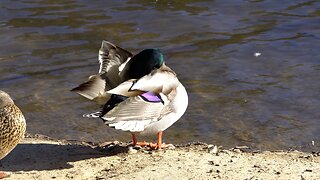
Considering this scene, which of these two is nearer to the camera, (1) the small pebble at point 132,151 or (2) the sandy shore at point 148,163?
(2) the sandy shore at point 148,163

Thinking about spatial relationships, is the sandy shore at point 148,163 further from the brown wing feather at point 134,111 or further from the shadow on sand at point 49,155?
the brown wing feather at point 134,111

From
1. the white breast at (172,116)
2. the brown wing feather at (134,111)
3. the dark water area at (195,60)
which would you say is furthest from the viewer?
the dark water area at (195,60)

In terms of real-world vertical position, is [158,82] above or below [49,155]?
above

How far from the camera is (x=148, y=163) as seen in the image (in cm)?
555

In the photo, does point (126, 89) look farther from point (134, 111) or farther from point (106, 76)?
point (106, 76)

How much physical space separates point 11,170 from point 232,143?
202 centimetres

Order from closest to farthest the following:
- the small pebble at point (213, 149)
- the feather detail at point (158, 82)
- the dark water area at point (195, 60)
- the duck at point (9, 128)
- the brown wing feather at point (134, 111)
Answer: the duck at point (9, 128) < the brown wing feather at point (134, 111) < the feather detail at point (158, 82) < the small pebble at point (213, 149) < the dark water area at point (195, 60)

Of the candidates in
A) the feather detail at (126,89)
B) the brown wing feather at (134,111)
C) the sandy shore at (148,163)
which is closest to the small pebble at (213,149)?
the sandy shore at (148,163)

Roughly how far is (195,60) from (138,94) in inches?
Answer: 128

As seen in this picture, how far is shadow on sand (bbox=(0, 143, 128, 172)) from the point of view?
563cm

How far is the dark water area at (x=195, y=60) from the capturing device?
23.0ft

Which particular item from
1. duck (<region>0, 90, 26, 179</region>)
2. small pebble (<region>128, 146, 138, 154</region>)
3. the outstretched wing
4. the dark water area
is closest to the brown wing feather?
the outstretched wing

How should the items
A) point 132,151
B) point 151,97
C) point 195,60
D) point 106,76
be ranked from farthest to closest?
point 195,60
point 132,151
point 106,76
point 151,97

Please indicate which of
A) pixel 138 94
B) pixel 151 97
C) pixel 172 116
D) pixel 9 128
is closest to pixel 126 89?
pixel 138 94
